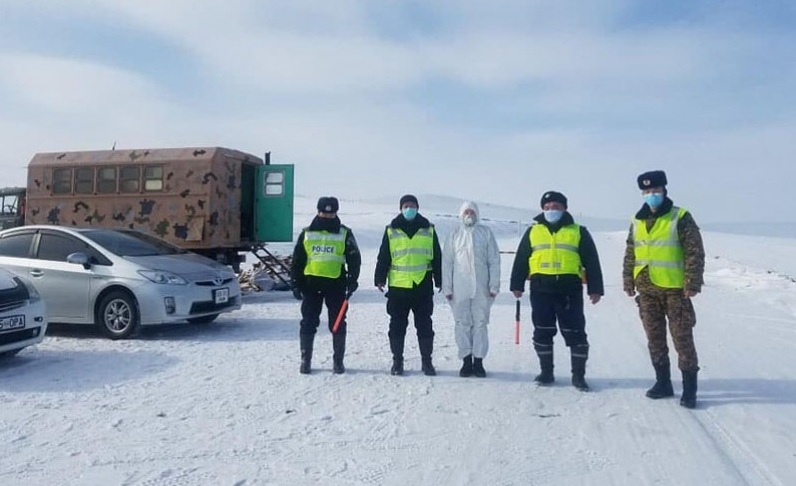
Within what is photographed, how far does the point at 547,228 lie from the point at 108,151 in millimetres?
10877

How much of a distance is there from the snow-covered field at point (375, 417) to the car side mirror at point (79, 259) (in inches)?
38.5

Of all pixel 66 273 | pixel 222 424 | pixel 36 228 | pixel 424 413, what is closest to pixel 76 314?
pixel 66 273

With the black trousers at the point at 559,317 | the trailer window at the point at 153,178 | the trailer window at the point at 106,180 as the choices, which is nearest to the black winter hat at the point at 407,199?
the black trousers at the point at 559,317

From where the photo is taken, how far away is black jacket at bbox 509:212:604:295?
6.25m

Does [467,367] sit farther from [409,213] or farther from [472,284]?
[409,213]

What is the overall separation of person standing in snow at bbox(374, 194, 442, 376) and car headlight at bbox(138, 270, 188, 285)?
11.2ft

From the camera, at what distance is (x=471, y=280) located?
668cm

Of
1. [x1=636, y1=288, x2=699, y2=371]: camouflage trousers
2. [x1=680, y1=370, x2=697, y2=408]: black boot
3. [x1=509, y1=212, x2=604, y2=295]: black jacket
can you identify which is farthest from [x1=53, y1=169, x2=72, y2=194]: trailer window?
[x1=680, y1=370, x2=697, y2=408]: black boot

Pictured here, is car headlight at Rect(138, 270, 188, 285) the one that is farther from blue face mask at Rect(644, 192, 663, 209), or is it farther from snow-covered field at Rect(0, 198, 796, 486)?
blue face mask at Rect(644, 192, 663, 209)

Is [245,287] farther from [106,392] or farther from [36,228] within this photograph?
[106,392]

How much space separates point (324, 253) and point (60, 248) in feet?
14.8

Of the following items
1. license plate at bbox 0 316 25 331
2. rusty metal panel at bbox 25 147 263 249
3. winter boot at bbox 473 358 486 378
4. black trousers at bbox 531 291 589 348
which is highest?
rusty metal panel at bbox 25 147 263 249

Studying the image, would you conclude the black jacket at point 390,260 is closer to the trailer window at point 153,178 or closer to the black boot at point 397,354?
the black boot at point 397,354

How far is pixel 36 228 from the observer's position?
31.4ft
